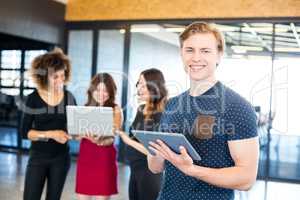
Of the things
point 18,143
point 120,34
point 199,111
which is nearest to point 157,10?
point 120,34

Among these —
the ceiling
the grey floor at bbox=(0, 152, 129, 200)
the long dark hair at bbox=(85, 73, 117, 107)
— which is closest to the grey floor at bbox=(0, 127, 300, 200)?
the grey floor at bbox=(0, 152, 129, 200)

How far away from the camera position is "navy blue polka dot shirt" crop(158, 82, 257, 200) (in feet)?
4.77

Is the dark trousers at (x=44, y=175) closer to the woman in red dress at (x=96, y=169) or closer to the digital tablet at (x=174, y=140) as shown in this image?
the woman in red dress at (x=96, y=169)

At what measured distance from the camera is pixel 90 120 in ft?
9.87

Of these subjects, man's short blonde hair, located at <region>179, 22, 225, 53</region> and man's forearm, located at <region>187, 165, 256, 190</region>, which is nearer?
man's forearm, located at <region>187, 165, 256, 190</region>

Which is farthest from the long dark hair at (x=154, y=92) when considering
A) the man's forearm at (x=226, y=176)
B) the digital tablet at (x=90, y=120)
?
the man's forearm at (x=226, y=176)

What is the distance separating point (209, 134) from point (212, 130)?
0.07ft

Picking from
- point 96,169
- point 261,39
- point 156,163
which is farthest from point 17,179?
point 156,163

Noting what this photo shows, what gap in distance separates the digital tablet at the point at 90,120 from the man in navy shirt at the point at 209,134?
1.40m

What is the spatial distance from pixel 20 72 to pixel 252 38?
4680 mm

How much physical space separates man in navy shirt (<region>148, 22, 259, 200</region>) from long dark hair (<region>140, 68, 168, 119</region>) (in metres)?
1.42

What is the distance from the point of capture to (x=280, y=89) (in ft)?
20.6

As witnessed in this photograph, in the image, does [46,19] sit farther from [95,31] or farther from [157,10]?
[157,10]

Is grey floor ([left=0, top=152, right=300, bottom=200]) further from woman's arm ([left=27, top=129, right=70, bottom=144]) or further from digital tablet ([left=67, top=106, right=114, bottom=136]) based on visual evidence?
woman's arm ([left=27, top=129, right=70, bottom=144])
